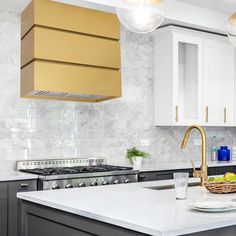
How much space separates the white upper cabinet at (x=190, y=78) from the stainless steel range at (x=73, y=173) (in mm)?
1118

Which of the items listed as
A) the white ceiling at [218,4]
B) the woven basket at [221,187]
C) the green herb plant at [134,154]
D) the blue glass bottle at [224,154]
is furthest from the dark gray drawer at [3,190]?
the blue glass bottle at [224,154]

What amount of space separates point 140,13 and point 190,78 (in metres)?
2.80

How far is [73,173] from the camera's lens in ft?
12.8

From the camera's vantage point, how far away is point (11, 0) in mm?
4023

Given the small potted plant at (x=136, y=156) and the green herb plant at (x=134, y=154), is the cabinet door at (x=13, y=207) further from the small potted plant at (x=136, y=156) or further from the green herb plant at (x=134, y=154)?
the green herb plant at (x=134, y=154)

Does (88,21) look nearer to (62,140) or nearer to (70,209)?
(62,140)

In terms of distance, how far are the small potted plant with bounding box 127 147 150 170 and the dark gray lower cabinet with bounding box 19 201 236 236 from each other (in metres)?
2.27

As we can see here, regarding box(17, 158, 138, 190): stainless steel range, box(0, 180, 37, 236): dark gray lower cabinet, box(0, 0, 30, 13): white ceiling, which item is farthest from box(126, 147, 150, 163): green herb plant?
box(0, 0, 30, 13): white ceiling

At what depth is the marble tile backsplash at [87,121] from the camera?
14.1ft

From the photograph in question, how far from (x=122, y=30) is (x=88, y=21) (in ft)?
3.72

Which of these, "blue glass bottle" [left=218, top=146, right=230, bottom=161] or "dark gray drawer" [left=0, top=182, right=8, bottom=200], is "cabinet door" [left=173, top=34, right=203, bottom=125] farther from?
"dark gray drawer" [left=0, top=182, right=8, bottom=200]

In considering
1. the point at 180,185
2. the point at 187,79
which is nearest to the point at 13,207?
the point at 180,185

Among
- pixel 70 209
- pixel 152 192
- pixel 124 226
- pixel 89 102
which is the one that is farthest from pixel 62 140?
pixel 124 226

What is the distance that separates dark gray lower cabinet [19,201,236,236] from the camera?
6.07 feet
